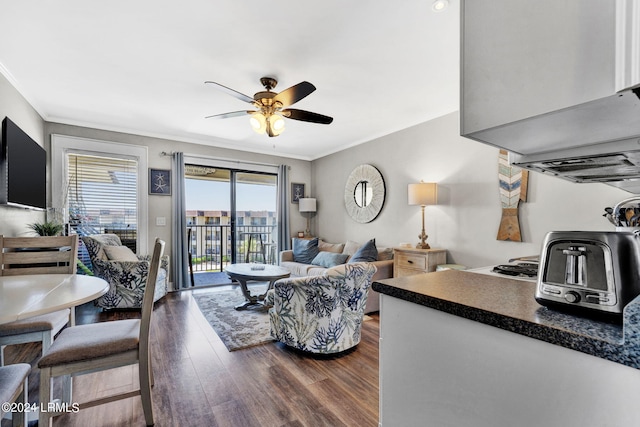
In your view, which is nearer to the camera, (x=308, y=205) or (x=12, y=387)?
(x=12, y=387)

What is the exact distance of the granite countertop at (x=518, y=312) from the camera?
0.59 metres

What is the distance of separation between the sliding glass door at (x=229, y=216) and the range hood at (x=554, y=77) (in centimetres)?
518

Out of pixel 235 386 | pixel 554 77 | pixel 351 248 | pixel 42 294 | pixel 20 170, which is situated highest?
pixel 20 170

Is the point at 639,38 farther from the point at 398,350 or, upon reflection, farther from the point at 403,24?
the point at 403,24

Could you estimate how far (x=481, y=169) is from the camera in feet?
10.9

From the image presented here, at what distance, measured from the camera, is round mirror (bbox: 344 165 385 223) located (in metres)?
4.68

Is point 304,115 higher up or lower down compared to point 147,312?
higher up

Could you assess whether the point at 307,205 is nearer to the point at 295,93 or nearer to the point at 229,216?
the point at 229,216

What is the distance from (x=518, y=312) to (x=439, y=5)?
1919mm

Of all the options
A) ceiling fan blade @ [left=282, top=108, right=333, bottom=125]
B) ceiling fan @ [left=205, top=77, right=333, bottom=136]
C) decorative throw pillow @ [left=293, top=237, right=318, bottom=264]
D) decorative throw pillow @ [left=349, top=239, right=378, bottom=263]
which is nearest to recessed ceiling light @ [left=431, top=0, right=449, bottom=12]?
ceiling fan @ [left=205, top=77, right=333, bottom=136]

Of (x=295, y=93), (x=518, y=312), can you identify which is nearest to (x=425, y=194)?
(x=295, y=93)

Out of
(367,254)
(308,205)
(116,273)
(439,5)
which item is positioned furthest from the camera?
(308,205)

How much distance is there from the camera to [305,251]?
17.3 ft

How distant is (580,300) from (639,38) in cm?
56
